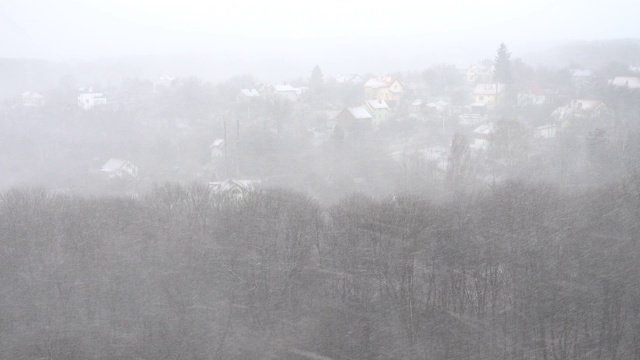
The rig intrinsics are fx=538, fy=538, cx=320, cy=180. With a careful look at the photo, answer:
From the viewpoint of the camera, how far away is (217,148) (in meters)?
10.6

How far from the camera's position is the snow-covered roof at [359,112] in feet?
37.7

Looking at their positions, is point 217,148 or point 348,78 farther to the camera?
point 348,78

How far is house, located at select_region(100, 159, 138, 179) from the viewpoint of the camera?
9.08m

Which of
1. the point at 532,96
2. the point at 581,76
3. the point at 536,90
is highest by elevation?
the point at 581,76

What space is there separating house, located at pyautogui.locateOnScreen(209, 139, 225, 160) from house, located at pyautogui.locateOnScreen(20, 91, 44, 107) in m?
5.85

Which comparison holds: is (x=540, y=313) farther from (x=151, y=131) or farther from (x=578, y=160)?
(x=151, y=131)

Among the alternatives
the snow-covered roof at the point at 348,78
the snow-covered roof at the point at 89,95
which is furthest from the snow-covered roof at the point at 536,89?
the snow-covered roof at the point at 89,95

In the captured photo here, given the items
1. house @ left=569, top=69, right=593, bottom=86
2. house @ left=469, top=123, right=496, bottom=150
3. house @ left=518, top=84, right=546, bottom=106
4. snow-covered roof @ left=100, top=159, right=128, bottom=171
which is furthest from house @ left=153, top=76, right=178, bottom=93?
house @ left=569, top=69, right=593, bottom=86

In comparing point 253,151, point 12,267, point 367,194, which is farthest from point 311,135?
point 12,267

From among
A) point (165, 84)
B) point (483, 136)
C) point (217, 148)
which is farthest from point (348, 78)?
point (483, 136)

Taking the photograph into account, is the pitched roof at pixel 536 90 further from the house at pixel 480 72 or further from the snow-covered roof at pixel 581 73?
the house at pixel 480 72

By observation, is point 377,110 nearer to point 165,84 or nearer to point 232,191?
point 232,191

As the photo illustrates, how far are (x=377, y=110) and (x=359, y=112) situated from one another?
1.85 feet

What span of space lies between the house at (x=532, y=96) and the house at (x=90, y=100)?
35.0ft
